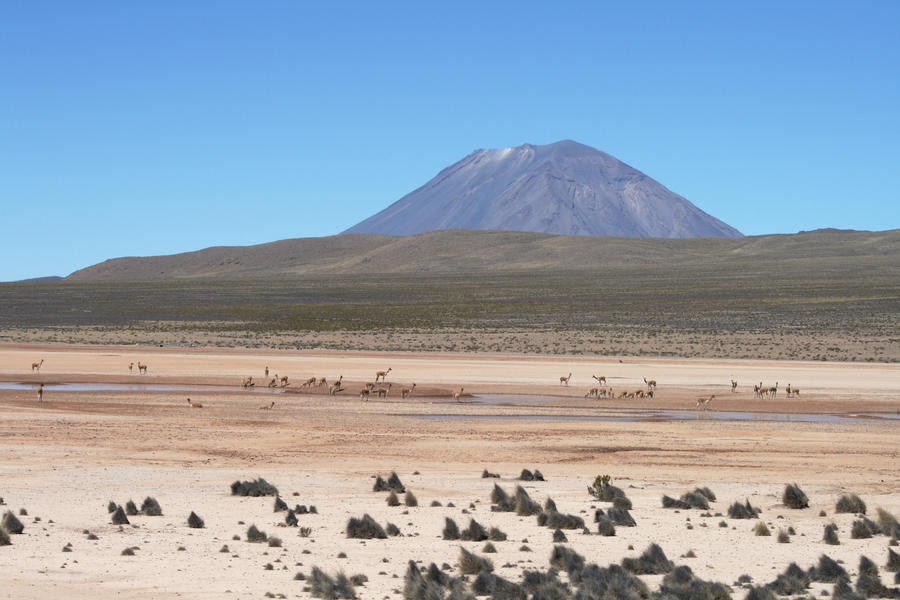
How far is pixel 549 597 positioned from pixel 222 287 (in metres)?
136

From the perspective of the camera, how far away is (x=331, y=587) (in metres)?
11.2

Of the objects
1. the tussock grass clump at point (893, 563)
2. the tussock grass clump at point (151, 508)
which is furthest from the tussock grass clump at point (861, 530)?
the tussock grass clump at point (151, 508)

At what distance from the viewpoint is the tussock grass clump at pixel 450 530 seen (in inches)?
572

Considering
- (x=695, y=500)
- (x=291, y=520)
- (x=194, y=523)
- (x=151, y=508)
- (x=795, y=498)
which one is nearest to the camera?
(x=194, y=523)

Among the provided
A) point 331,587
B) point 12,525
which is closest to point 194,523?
point 12,525

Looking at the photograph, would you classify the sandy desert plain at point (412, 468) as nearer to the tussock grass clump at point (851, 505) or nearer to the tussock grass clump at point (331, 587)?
the tussock grass clump at point (331, 587)

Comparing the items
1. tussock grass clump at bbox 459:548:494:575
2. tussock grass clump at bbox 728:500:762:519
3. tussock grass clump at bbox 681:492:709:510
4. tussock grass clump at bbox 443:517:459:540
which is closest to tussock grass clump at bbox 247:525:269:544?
tussock grass clump at bbox 443:517:459:540

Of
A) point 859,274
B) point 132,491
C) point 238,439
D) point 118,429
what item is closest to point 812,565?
point 132,491

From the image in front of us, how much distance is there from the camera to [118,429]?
87.7 ft

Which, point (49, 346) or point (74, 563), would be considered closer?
point (74, 563)

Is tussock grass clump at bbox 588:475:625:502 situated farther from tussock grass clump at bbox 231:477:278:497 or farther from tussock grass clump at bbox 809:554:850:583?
tussock grass clump at bbox 231:477:278:497

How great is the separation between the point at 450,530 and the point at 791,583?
15.4ft

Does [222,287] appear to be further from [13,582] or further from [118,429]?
[13,582]

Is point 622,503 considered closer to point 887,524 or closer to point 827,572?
point 887,524
